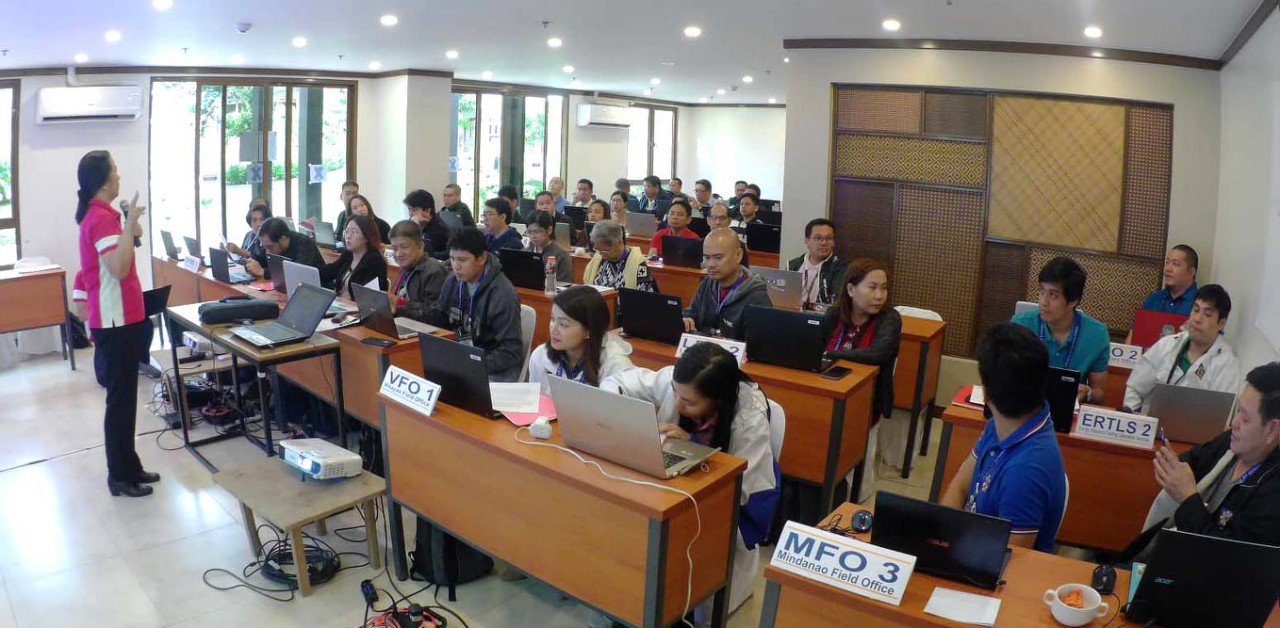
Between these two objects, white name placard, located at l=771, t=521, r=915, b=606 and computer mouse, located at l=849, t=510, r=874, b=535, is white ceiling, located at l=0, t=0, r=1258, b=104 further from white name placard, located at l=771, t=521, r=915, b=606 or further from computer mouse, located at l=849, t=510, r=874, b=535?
white name placard, located at l=771, t=521, r=915, b=606

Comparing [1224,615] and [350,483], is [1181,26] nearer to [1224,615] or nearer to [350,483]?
[1224,615]

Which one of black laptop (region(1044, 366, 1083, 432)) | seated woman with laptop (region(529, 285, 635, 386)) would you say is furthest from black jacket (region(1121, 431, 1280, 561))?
seated woman with laptop (region(529, 285, 635, 386))

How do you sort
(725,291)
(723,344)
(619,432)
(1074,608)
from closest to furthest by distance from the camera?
(1074,608), (619,432), (723,344), (725,291)

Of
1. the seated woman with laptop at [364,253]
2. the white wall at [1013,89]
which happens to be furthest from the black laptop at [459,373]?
the white wall at [1013,89]

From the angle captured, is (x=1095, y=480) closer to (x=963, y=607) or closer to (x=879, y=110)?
(x=963, y=607)

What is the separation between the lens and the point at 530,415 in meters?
3.00

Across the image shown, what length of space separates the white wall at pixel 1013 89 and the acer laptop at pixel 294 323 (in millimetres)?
4123

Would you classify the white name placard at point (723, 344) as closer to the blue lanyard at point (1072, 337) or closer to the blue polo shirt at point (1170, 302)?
the blue lanyard at point (1072, 337)

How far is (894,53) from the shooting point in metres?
6.61

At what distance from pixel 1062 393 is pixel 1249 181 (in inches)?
106

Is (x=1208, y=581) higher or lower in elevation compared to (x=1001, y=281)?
lower

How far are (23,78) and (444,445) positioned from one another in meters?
7.23

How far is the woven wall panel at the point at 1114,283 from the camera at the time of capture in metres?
6.13

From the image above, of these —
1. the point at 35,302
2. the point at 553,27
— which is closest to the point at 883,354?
the point at 553,27
